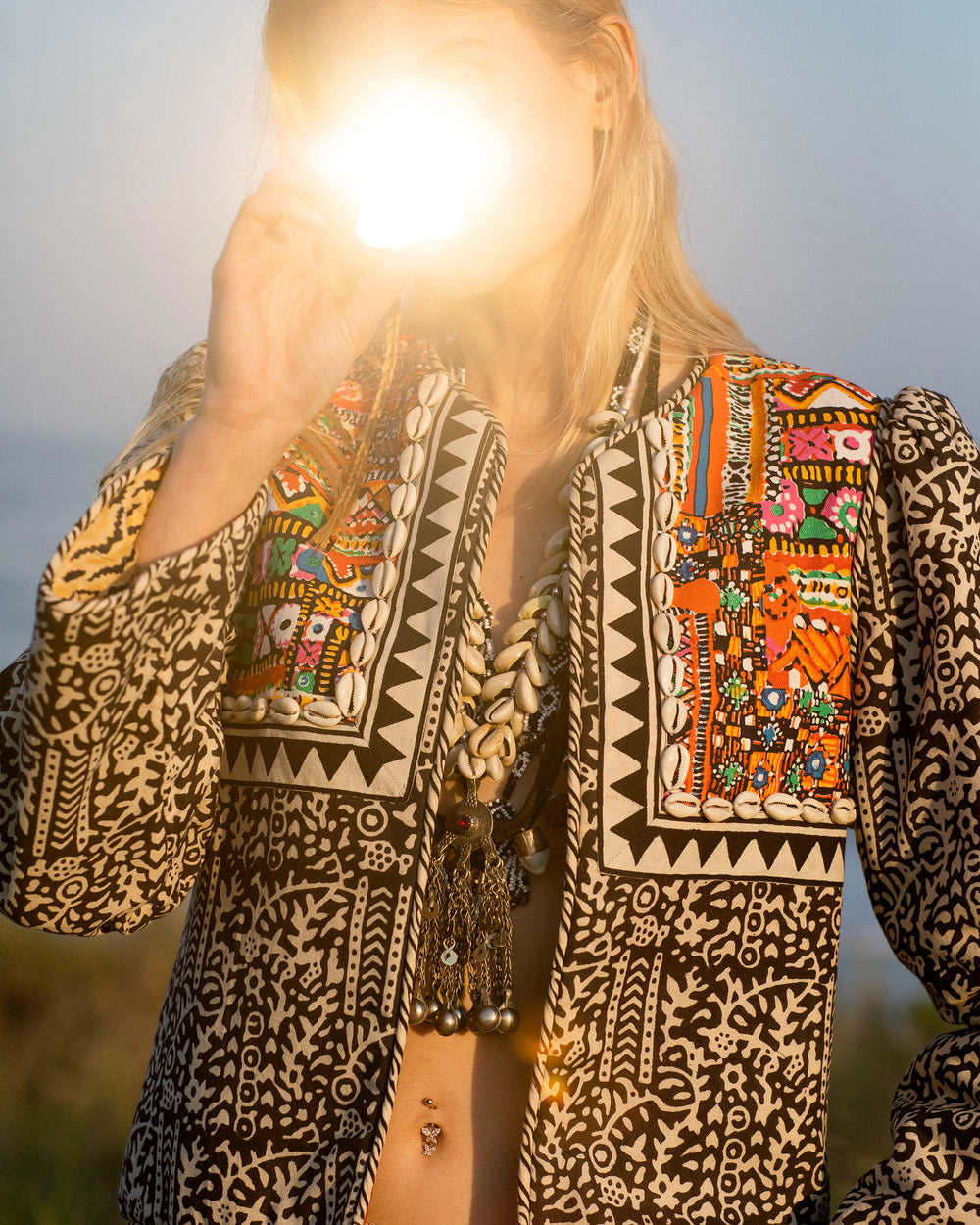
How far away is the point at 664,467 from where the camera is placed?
5.22ft

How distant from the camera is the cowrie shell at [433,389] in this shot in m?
1.74

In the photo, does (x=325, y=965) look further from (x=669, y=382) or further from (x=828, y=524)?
(x=669, y=382)

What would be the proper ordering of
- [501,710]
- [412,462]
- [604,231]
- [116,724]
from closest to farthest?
1. [116,724]
2. [501,710]
3. [412,462]
4. [604,231]

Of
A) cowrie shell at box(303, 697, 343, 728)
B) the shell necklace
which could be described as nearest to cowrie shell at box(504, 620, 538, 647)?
the shell necklace

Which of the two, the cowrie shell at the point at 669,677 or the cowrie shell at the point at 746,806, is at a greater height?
the cowrie shell at the point at 669,677

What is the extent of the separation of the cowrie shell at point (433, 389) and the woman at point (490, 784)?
0.14 m

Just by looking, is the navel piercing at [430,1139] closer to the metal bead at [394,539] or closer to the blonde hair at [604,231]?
the metal bead at [394,539]

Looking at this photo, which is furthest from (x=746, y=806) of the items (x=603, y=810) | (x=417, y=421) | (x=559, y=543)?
(x=417, y=421)

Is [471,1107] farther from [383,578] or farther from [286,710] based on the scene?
[383,578]

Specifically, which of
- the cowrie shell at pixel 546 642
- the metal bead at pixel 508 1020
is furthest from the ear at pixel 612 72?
the metal bead at pixel 508 1020

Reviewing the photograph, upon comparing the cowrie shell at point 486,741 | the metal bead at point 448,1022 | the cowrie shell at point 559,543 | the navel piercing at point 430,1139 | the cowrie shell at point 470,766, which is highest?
the cowrie shell at point 559,543

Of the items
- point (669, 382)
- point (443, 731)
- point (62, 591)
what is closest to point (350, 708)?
point (443, 731)

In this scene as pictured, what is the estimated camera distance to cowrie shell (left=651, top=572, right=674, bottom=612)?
150cm

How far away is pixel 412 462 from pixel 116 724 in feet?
1.67
